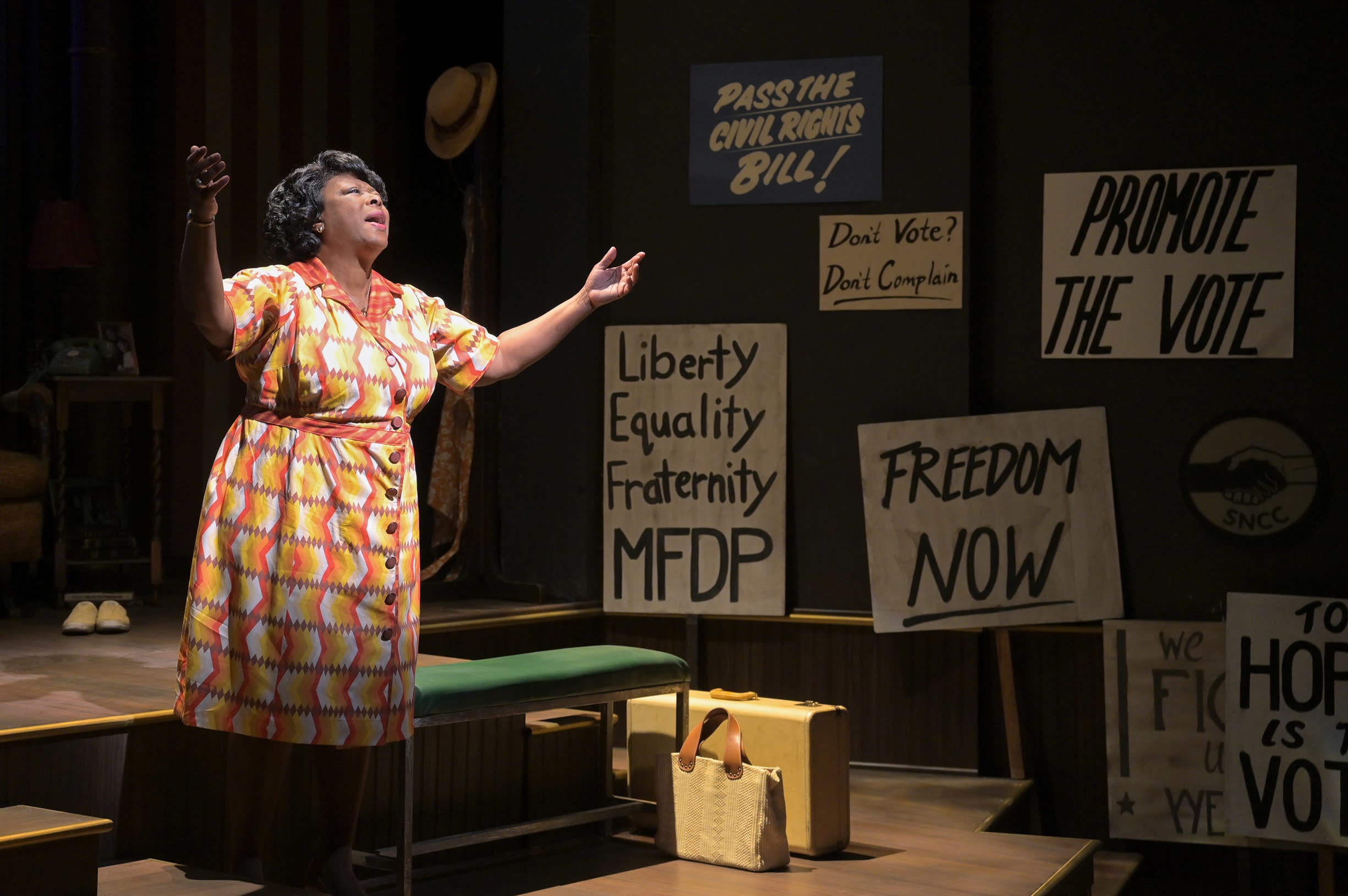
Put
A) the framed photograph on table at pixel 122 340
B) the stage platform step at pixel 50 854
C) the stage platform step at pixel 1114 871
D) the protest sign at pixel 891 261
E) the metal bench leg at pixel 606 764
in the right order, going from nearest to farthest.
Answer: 1. the stage platform step at pixel 50 854
2. the metal bench leg at pixel 606 764
3. the stage platform step at pixel 1114 871
4. the protest sign at pixel 891 261
5. the framed photograph on table at pixel 122 340

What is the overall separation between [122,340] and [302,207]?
3089 millimetres

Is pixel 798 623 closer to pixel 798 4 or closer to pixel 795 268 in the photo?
pixel 795 268

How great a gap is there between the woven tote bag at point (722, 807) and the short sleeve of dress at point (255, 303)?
1.46m

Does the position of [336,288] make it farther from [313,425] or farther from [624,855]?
[624,855]

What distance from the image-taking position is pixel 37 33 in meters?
6.11

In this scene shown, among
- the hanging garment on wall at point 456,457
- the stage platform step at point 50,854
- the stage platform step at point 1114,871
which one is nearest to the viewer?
the stage platform step at point 50,854

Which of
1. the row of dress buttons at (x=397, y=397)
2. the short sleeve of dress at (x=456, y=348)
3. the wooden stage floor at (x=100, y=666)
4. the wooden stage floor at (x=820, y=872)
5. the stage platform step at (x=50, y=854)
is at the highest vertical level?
the short sleeve of dress at (x=456, y=348)

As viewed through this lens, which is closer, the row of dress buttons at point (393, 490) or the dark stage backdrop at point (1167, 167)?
the row of dress buttons at point (393, 490)

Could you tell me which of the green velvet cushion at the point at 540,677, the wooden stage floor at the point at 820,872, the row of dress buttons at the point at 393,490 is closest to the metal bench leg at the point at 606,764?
the wooden stage floor at the point at 820,872

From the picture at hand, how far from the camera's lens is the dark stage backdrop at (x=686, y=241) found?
16.0 feet

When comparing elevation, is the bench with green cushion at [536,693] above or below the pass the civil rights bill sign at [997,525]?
below

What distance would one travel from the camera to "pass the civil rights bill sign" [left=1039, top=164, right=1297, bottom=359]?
459 centimetres

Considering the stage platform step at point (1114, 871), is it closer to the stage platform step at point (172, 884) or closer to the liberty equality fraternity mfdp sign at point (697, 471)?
the liberty equality fraternity mfdp sign at point (697, 471)

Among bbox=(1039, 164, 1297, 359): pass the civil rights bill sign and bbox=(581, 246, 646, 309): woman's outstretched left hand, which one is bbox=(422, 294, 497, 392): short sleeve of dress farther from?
bbox=(1039, 164, 1297, 359): pass the civil rights bill sign
